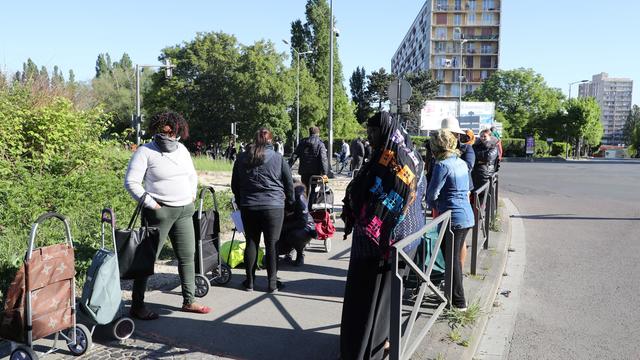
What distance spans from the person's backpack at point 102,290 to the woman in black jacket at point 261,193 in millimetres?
1588

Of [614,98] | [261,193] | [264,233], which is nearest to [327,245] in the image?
[264,233]

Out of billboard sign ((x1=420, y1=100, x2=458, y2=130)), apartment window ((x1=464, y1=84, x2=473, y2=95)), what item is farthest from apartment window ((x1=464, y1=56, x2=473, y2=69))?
billboard sign ((x1=420, y1=100, x2=458, y2=130))

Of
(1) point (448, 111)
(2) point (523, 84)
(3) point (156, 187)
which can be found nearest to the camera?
(3) point (156, 187)

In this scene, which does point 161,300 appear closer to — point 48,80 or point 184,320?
point 184,320

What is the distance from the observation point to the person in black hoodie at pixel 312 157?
27.6 ft

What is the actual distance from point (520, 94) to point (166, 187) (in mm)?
76271

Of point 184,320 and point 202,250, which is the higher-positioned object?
point 202,250

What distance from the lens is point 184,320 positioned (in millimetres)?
4441

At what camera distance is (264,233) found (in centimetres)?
512

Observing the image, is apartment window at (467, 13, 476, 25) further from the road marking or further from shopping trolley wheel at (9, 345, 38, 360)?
shopping trolley wheel at (9, 345, 38, 360)

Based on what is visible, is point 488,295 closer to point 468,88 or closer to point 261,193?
point 261,193

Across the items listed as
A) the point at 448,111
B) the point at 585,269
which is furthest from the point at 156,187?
the point at 448,111

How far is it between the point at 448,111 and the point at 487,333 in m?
38.2

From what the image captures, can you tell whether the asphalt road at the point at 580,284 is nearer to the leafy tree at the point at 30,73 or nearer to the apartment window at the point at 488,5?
the leafy tree at the point at 30,73
